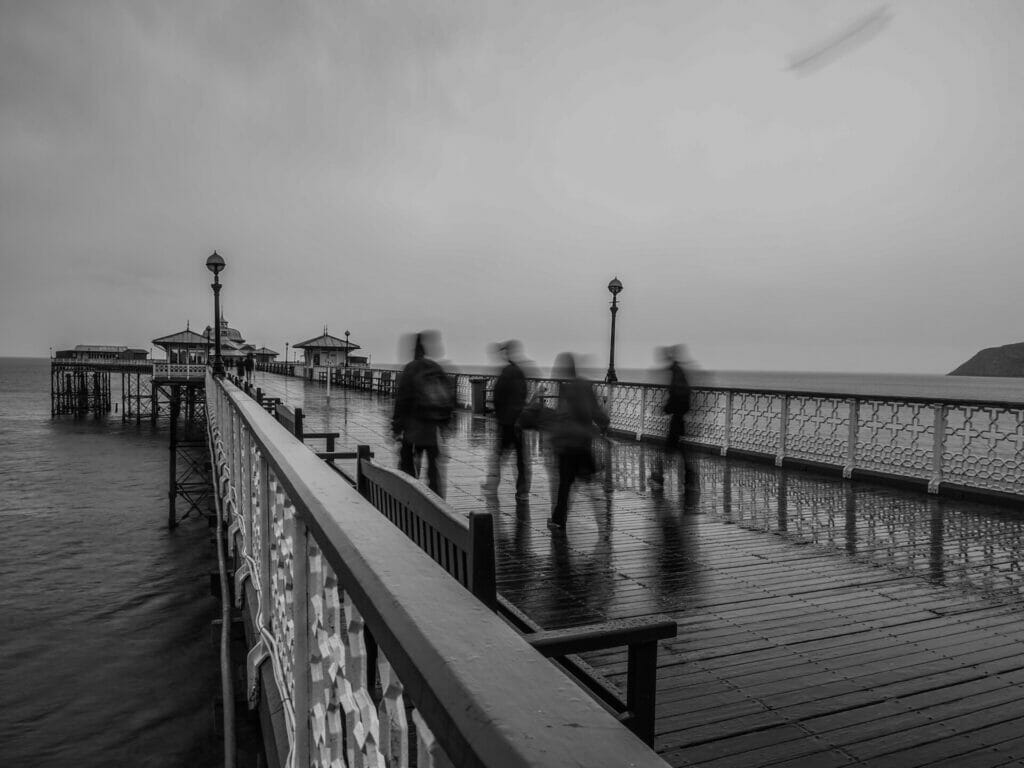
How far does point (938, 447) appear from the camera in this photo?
8.35 meters

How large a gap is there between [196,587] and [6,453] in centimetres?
2970

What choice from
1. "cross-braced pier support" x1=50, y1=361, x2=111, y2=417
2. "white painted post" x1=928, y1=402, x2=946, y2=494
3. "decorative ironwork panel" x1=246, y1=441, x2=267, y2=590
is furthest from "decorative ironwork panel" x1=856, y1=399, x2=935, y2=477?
"cross-braced pier support" x1=50, y1=361, x2=111, y2=417

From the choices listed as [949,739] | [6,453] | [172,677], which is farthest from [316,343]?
[949,739]

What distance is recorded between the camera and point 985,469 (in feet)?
26.8

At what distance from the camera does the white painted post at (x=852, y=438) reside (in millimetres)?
9273

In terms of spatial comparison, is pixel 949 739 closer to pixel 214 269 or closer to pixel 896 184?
pixel 214 269

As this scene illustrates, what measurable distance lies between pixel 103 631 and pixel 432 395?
1046 centimetres

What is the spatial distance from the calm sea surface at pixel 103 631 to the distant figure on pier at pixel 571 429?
608cm

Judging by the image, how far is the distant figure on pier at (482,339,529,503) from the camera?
7727mm

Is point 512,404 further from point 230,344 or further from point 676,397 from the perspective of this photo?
point 230,344

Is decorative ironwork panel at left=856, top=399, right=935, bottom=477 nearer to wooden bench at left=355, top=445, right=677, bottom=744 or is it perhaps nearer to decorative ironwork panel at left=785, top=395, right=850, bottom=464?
decorative ironwork panel at left=785, top=395, right=850, bottom=464

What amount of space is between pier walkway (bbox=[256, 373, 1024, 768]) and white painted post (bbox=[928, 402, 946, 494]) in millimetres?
263

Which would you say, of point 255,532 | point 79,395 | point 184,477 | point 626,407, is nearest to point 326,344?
point 79,395

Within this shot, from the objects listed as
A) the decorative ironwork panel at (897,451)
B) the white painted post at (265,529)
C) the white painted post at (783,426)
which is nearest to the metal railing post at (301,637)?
the white painted post at (265,529)
